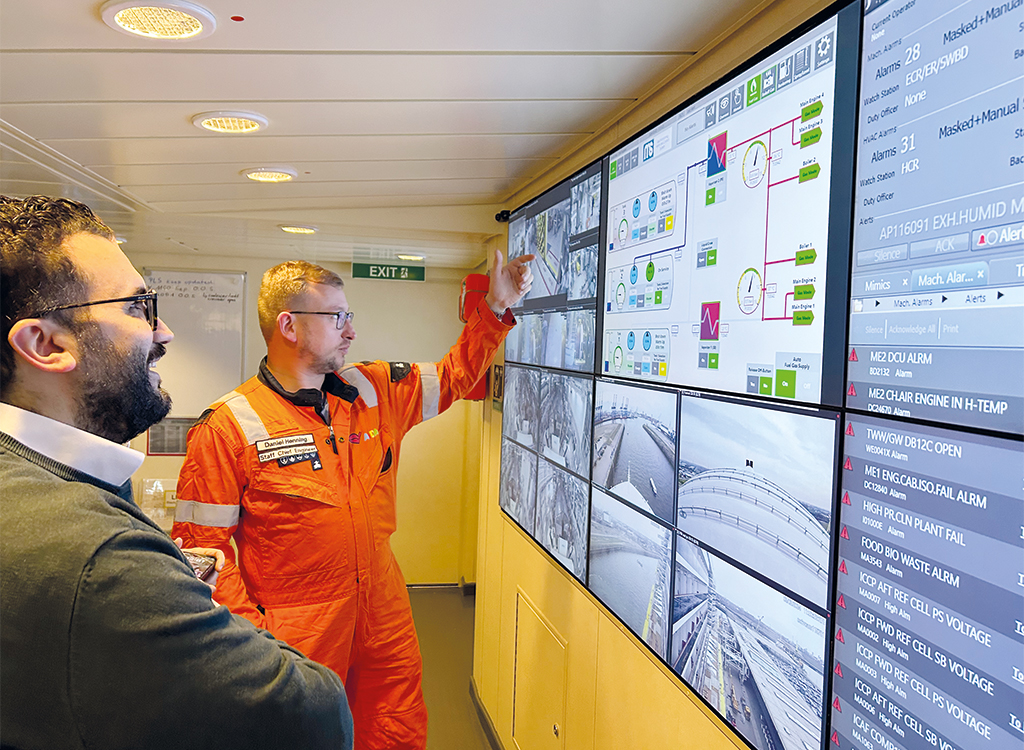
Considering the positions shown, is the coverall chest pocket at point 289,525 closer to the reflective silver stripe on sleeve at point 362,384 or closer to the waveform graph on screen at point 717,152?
the reflective silver stripe on sleeve at point 362,384

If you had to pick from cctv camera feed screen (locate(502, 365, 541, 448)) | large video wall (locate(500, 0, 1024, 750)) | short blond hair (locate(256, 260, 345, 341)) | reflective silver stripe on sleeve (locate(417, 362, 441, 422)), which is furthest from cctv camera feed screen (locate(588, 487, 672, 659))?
short blond hair (locate(256, 260, 345, 341))

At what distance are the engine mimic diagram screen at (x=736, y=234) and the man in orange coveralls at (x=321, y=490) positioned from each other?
0.64 metres

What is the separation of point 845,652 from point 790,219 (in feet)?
2.34

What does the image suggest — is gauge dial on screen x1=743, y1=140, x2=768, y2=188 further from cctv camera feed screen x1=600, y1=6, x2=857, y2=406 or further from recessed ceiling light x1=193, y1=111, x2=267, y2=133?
recessed ceiling light x1=193, y1=111, x2=267, y2=133

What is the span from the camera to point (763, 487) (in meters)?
1.27

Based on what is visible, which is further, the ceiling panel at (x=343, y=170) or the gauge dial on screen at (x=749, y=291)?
the ceiling panel at (x=343, y=170)

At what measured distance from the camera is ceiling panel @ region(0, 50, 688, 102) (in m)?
1.50

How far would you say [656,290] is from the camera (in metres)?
1.70

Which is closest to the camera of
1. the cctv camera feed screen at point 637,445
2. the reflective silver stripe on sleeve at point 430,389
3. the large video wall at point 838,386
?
the large video wall at point 838,386

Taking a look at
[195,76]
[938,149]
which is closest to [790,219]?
[938,149]

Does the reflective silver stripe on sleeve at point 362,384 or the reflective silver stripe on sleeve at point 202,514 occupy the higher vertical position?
the reflective silver stripe on sleeve at point 362,384

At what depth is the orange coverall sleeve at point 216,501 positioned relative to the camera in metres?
2.01

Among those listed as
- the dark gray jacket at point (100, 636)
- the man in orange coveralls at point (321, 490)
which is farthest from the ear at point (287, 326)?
the dark gray jacket at point (100, 636)

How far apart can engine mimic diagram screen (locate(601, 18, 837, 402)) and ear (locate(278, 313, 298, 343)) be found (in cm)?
107
